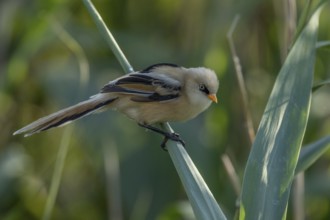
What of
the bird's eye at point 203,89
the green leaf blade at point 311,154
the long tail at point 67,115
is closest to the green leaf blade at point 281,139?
the green leaf blade at point 311,154

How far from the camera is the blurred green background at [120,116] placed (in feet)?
11.6

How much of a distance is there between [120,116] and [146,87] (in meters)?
1.49

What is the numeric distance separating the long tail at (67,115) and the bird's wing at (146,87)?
0.05 meters

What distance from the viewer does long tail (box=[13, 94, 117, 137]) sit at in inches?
81.7

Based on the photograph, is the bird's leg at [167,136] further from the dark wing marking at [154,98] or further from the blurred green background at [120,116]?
the blurred green background at [120,116]

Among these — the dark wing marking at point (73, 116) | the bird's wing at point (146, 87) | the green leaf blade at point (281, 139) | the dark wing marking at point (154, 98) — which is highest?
the bird's wing at point (146, 87)

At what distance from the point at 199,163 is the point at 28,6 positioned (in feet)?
4.30

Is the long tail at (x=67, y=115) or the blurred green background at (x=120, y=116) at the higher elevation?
the blurred green background at (x=120, y=116)

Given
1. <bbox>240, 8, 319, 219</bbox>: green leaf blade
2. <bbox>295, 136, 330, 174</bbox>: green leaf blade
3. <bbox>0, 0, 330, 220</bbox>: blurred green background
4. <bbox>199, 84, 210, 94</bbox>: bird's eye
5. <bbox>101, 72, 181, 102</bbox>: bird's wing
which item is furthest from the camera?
<bbox>0, 0, 330, 220</bbox>: blurred green background

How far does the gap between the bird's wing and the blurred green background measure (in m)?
0.89

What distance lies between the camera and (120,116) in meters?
3.88

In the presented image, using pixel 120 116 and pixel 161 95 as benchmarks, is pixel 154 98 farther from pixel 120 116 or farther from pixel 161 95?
pixel 120 116

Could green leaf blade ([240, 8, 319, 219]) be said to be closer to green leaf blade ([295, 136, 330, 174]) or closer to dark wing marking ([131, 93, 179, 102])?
green leaf blade ([295, 136, 330, 174])

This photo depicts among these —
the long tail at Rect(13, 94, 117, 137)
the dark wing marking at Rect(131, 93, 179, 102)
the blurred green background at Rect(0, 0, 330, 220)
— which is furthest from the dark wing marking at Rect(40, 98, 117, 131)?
the blurred green background at Rect(0, 0, 330, 220)
